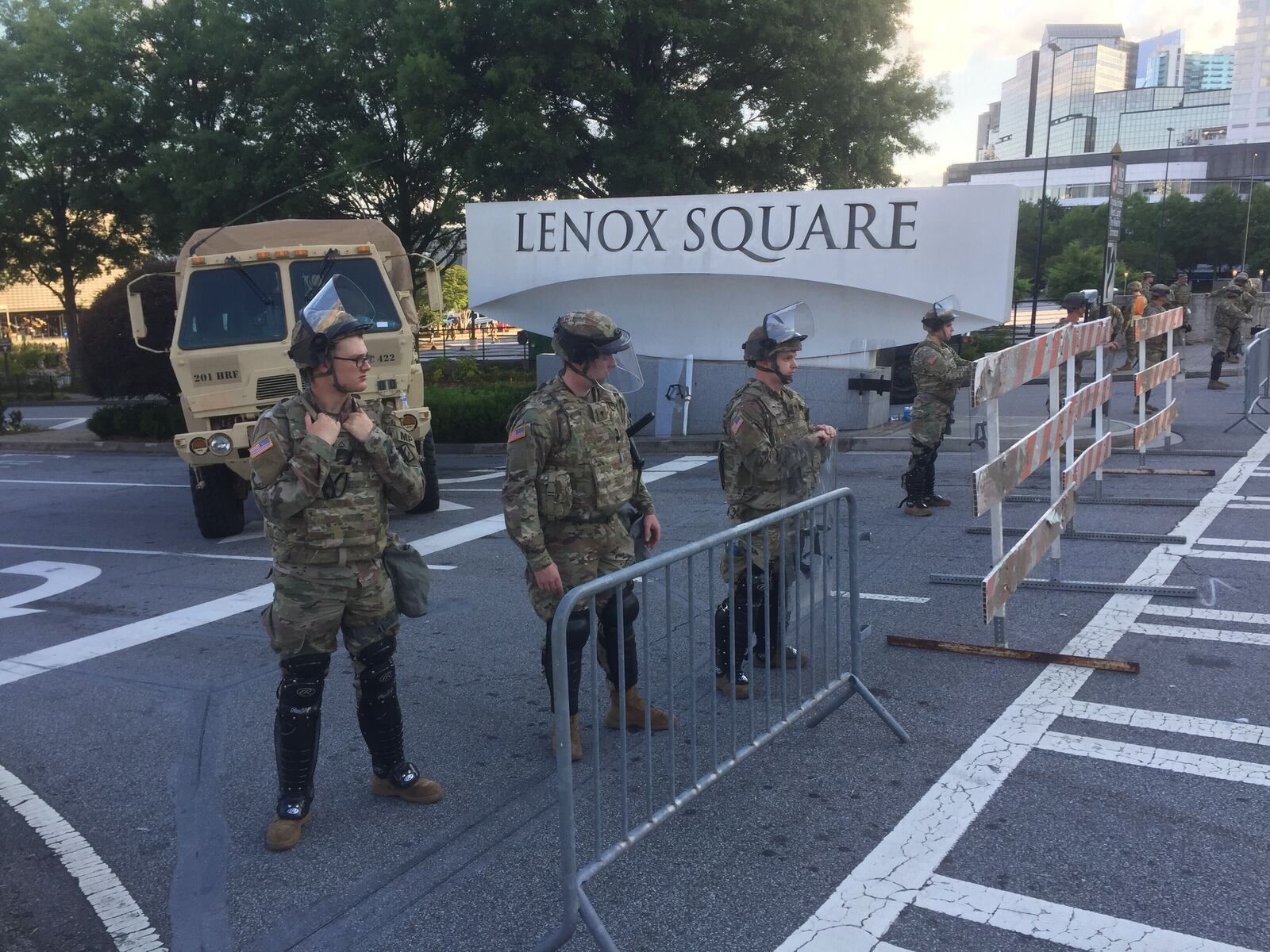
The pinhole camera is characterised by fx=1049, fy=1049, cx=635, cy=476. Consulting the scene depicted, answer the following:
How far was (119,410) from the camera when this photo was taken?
18.9m

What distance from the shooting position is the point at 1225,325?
58.9 ft

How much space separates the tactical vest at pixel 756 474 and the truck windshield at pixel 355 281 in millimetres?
5263

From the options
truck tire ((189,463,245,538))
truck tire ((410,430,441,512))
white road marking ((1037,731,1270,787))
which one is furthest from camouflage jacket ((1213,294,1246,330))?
truck tire ((189,463,245,538))

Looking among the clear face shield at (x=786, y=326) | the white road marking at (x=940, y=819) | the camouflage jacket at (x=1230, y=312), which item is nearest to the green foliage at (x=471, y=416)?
the clear face shield at (x=786, y=326)

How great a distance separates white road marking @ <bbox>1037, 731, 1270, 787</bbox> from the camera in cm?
412

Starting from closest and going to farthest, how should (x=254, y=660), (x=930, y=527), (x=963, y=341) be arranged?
(x=254, y=660) → (x=930, y=527) → (x=963, y=341)

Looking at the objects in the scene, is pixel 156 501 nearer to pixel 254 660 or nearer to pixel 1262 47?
pixel 254 660

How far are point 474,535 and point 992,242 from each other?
288 inches

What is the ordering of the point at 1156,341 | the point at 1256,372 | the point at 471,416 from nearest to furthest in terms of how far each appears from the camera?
the point at 1256,372 → the point at 1156,341 → the point at 471,416

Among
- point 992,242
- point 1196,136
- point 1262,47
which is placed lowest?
point 992,242

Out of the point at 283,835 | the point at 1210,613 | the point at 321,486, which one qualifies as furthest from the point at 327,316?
the point at 1210,613

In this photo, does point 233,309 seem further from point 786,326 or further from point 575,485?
point 575,485

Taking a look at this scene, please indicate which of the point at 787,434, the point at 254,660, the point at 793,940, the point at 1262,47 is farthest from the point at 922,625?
the point at 1262,47

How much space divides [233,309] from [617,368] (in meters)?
5.77
